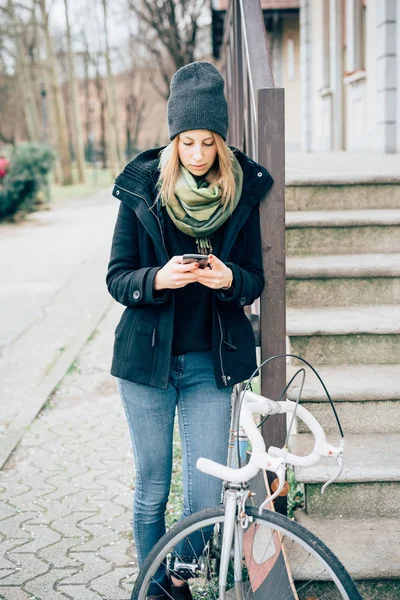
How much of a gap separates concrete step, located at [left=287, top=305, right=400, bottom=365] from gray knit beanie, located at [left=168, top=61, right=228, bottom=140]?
1458mm

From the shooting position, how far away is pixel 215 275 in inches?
96.5

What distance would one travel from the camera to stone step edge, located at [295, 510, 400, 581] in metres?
2.86

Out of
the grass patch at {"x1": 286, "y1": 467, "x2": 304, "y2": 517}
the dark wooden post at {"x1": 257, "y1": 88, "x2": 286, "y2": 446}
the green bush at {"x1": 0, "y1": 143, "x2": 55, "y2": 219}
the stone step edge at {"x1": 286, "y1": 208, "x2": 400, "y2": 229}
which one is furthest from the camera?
the green bush at {"x1": 0, "y1": 143, "x2": 55, "y2": 219}

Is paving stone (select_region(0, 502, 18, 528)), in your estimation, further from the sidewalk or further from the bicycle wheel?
the bicycle wheel

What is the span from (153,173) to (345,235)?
7.01 ft

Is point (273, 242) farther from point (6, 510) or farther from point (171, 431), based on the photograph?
point (6, 510)

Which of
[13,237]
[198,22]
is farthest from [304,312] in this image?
[198,22]

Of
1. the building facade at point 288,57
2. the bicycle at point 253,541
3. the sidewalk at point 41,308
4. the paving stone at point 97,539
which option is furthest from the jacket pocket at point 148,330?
the building facade at point 288,57

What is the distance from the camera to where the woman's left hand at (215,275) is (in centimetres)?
244

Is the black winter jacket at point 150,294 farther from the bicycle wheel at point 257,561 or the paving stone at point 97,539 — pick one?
the paving stone at point 97,539

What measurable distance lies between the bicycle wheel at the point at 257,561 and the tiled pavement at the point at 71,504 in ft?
1.73

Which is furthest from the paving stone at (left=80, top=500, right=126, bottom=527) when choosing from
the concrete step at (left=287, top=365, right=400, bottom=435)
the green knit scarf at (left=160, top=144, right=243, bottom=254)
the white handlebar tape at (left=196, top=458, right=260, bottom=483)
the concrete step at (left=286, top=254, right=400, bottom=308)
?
the green knit scarf at (left=160, top=144, right=243, bottom=254)

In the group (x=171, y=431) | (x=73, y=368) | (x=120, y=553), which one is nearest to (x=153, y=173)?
(x=171, y=431)

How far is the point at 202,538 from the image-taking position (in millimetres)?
2699
